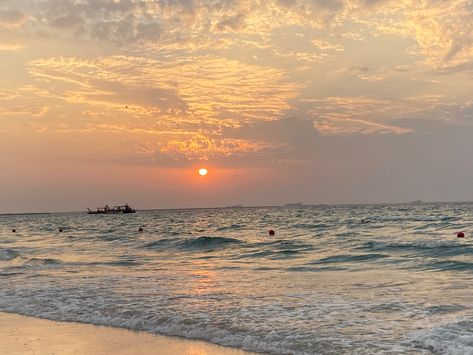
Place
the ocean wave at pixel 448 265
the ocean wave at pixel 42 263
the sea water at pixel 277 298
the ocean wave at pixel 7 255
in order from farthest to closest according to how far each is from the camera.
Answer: the ocean wave at pixel 7 255 → the ocean wave at pixel 42 263 → the ocean wave at pixel 448 265 → the sea water at pixel 277 298

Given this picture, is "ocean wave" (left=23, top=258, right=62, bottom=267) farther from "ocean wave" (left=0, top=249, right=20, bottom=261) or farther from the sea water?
"ocean wave" (left=0, top=249, right=20, bottom=261)

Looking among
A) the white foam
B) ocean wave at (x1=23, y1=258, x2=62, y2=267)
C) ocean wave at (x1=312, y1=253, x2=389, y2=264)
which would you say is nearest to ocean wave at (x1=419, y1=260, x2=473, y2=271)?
ocean wave at (x1=312, y1=253, x2=389, y2=264)

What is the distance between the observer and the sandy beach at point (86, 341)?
28.1 ft

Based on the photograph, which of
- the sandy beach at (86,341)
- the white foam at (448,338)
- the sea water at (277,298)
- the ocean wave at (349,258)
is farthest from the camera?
the ocean wave at (349,258)

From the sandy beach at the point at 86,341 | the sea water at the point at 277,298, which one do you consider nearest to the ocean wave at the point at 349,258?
the sea water at the point at 277,298

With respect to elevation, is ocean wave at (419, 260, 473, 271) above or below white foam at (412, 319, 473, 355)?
below

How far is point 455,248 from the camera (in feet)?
83.4

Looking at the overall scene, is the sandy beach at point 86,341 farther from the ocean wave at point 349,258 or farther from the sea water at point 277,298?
the ocean wave at point 349,258

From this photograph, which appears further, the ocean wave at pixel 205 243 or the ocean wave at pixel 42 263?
the ocean wave at pixel 205 243

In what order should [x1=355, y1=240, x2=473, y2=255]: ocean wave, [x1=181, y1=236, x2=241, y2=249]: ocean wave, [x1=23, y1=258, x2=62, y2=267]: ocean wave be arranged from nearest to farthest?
1. [x1=23, y1=258, x2=62, y2=267]: ocean wave
2. [x1=355, y1=240, x2=473, y2=255]: ocean wave
3. [x1=181, y1=236, x2=241, y2=249]: ocean wave

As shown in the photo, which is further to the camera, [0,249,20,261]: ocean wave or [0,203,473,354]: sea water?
[0,249,20,261]: ocean wave

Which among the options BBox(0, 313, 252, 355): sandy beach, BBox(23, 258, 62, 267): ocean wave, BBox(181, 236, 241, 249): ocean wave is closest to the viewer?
BBox(0, 313, 252, 355): sandy beach

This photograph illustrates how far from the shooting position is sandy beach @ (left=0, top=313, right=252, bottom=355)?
8578mm

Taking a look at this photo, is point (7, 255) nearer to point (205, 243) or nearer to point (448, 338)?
point (205, 243)
